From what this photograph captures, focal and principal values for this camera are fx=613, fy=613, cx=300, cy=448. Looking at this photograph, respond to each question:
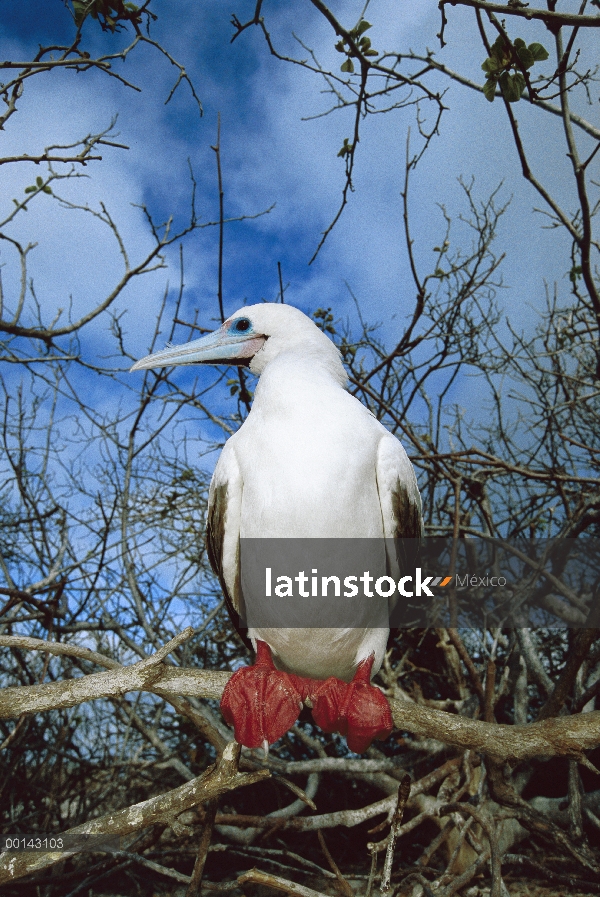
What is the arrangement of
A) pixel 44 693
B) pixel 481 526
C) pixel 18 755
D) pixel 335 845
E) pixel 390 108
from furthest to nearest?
pixel 481 526 → pixel 335 845 → pixel 18 755 → pixel 390 108 → pixel 44 693

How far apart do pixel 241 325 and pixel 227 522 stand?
2.14 feet

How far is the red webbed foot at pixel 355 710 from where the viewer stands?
1.54 metres

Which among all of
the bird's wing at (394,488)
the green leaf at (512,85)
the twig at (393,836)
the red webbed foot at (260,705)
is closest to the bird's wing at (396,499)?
the bird's wing at (394,488)

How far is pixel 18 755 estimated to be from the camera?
3475 mm

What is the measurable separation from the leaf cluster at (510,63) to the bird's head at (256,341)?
928 millimetres

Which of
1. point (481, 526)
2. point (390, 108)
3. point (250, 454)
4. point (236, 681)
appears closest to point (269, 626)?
point (236, 681)

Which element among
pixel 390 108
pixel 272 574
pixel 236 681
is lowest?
pixel 236 681

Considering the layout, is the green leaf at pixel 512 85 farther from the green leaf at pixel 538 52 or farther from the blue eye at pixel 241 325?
the blue eye at pixel 241 325

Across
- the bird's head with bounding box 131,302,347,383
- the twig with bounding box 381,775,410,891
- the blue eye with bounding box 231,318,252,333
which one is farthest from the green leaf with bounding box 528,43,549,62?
the twig with bounding box 381,775,410,891

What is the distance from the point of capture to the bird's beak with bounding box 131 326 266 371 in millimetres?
1953

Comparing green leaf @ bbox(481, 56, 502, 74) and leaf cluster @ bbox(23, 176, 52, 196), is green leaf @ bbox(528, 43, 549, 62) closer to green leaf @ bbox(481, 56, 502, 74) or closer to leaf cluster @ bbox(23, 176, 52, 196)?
green leaf @ bbox(481, 56, 502, 74)

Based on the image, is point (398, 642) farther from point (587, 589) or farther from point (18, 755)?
point (18, 755)

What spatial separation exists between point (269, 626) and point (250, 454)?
0.49 m

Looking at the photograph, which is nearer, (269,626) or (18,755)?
(269,626)
